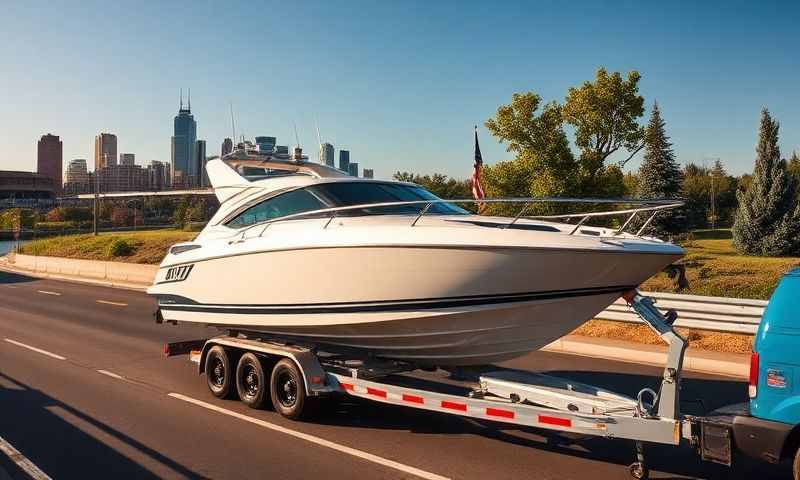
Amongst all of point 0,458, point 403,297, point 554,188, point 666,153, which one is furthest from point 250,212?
point 666,153

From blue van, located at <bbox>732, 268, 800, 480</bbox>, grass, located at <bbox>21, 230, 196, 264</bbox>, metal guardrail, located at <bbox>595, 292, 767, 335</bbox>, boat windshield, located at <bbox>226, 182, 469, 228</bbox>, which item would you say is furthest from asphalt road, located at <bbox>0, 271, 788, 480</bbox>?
grass, located at <bbox>21, 230, 196, 264</bbox>

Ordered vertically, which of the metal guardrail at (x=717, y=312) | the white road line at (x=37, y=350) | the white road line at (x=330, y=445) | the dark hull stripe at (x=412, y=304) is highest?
the dark hull stripe at (x=412, y=304)

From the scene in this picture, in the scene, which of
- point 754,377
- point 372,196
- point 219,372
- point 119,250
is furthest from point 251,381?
point 119,250

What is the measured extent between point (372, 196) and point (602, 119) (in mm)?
16853

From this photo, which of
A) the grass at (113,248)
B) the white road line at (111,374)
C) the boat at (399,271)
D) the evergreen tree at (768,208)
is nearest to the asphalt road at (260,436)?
the white road line at (111,374)

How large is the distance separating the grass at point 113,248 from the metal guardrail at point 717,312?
86.1 feet

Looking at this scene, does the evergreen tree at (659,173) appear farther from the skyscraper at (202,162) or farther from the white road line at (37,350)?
the white road line at (37,350)

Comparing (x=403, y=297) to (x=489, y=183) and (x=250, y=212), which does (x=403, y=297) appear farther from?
(x=489, y=183)

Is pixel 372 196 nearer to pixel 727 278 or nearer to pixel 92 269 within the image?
Result: pixel 727 278

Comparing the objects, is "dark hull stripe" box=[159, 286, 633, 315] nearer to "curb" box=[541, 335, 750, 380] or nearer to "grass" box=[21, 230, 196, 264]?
"curb" box=[541, 335, 750, 380]

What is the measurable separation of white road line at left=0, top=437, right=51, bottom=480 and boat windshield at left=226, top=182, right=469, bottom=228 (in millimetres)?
3806

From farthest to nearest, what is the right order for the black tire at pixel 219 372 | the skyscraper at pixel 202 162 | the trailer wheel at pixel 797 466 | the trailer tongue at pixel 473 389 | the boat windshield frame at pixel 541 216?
1. the skyscraper at pixel 202 162
2. the black tire at pixel 219 372
3. the boat windshield frame at pixel 541 216
4. the trailer tongue at pixel 473 389
5. the trailer wheel at pixel 797 466

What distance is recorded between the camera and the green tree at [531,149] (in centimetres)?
2239

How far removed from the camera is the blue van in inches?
184
